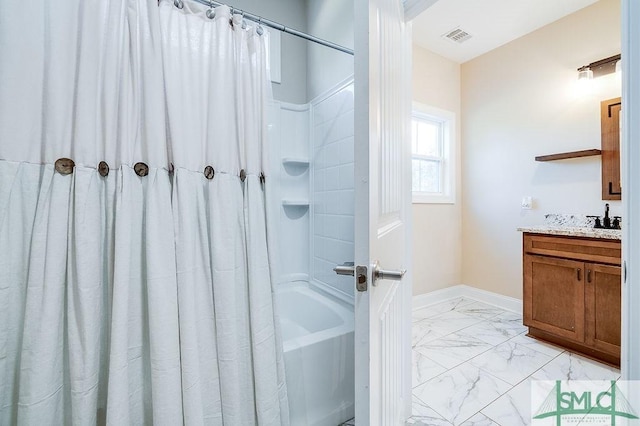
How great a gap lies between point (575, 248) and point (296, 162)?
1996 mm

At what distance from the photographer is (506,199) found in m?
2.72

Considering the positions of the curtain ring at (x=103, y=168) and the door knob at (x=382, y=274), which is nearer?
the door knob at (x=382, y=274)

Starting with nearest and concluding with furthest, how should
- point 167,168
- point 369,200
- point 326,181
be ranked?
point 369,200
point 167,168
point 326,181

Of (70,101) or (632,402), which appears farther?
(70,101)

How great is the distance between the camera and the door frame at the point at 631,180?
Result: 0.68 m

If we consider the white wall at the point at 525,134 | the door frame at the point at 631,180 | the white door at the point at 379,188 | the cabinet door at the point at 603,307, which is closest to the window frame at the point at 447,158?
the white wall at the point at 525,134

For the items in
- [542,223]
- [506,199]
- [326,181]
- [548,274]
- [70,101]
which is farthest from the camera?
[506,199]

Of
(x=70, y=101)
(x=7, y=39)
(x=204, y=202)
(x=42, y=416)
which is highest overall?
(x=7, y=39)

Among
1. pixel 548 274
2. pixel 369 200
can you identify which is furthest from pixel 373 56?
pixel 548 274

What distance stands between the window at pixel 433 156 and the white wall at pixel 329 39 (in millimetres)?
1360

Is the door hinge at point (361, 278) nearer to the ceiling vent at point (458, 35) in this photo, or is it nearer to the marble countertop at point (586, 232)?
the marble countertop at point (586, 232)

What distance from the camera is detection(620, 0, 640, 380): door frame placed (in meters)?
0.68

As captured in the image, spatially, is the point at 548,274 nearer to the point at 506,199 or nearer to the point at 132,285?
the point at 506,199

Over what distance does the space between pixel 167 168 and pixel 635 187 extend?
4.37ft
